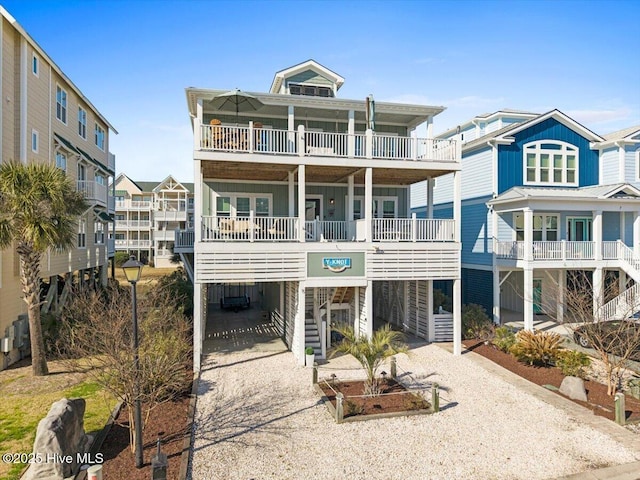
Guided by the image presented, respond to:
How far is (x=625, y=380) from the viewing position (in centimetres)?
1273

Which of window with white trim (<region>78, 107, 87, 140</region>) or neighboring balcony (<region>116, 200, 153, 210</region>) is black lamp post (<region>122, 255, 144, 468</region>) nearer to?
window with white trim (<region>78, 107, 87, 140</region>)

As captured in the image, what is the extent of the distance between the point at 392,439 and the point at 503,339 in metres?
9.05

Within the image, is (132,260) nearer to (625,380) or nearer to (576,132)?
(625,380)

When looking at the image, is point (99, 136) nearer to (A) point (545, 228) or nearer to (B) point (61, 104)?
(B) point (61, 104)

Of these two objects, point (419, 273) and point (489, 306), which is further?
point (489, 306)

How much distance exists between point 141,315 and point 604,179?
24.0 metres

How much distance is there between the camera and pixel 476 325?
17.7 meters

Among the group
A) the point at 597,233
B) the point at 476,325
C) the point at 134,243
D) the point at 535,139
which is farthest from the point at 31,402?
the point at 134,243

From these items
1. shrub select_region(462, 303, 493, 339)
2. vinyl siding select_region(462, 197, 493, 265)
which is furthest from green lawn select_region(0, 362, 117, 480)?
vinyl siding select_region(462, 197, 493, 265)

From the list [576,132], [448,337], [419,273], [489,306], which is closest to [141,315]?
[419,273]

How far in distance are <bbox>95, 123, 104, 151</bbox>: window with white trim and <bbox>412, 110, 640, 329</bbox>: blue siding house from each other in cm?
2307

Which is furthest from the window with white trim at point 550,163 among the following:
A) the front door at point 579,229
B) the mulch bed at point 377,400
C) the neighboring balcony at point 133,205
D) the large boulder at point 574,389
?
the neighboring balcony at point 133,205

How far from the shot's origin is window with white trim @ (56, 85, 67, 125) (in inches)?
798

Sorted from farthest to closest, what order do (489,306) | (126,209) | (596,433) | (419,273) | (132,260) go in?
1. (126,209)
2. (489,306)
3. (419,273)
4. (596,433)
5. (132,260)
